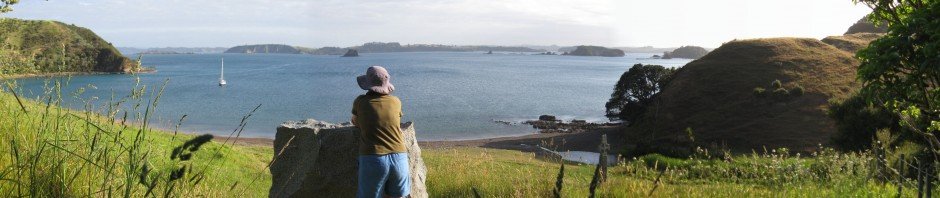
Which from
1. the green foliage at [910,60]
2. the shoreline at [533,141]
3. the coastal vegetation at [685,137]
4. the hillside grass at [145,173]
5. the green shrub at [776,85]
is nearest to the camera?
the hillside grass at [145,173]

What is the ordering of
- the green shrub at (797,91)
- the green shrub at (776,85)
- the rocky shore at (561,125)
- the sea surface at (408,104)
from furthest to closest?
the rocky shore at (561,125)
the green shrub at (776,85)
the sea surface at (408,104)
the green shrub at (797,91)

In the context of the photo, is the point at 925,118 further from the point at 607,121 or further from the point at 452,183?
the point at 607,121

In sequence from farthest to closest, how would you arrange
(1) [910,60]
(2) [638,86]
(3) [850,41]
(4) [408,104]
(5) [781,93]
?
(3) [850,41]
(4) [408,104]
(2) [638,86]
(5) [781,93]
(1) [910,60]

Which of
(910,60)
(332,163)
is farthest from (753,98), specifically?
(910,60)

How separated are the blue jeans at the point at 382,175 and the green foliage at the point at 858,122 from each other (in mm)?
24904

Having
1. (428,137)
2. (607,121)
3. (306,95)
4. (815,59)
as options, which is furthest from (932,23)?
(306,95)

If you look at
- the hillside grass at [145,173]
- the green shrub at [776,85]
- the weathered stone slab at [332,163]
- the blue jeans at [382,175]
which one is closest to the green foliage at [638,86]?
the green shrub at [776,85]

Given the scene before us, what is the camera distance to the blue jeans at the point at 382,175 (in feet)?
18.9

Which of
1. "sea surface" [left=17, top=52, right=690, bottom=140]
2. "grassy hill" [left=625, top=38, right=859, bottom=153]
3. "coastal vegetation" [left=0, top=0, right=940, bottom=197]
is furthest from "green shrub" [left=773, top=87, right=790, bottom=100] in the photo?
"sea surface" [left=17, top=52, right=690, bottom=140]

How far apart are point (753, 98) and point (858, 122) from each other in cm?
2526

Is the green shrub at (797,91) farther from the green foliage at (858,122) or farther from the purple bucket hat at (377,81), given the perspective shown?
the purple bucket hat at (377,81)

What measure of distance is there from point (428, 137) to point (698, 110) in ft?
65.9

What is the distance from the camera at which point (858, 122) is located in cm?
2806

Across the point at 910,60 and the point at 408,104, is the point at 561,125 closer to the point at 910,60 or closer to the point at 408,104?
the point at 408,104
